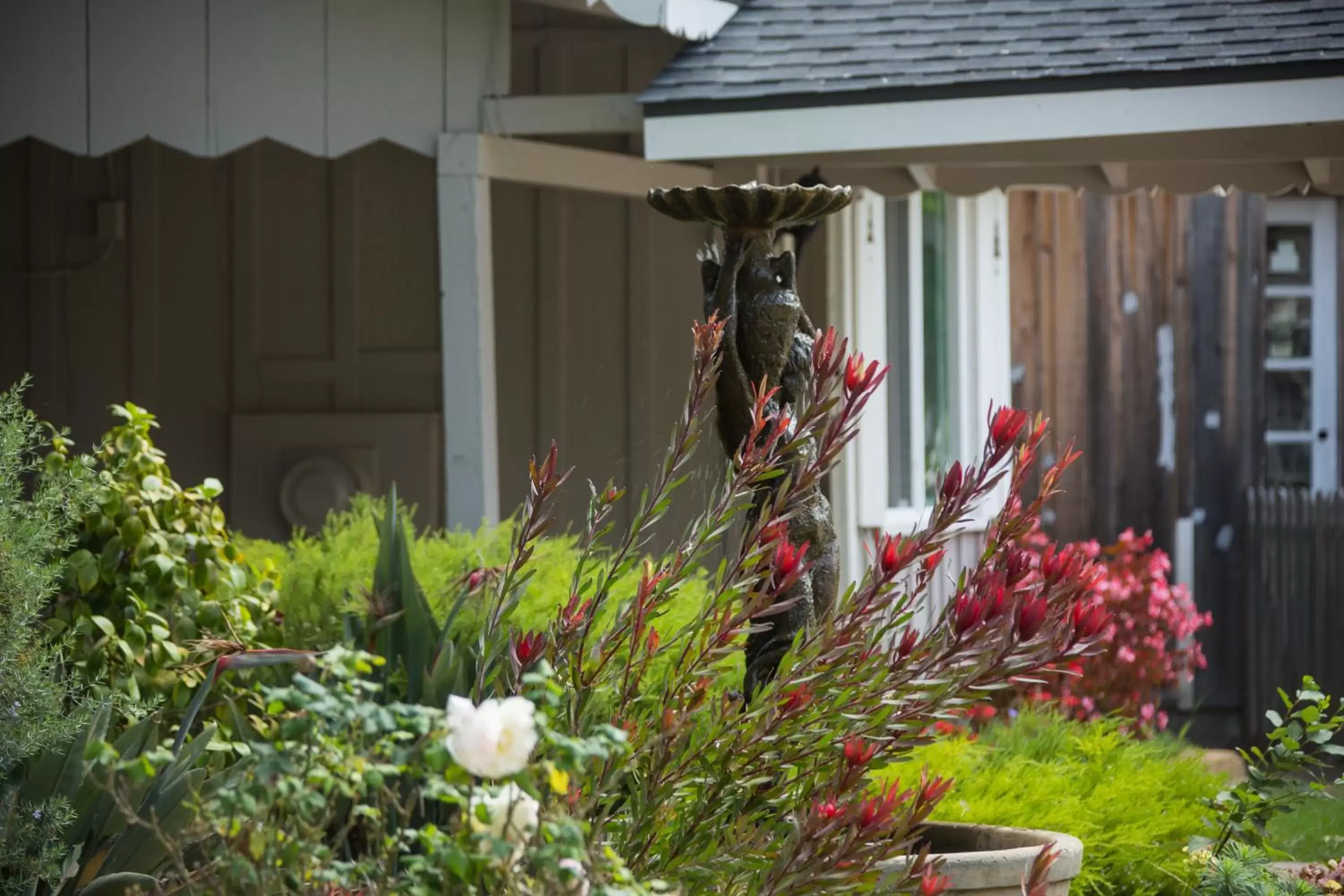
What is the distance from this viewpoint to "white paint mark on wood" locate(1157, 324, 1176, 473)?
31.8ft

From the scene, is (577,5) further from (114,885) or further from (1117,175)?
(114,885)

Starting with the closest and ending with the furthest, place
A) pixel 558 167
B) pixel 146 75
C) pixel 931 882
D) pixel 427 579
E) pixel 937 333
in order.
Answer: pixel 931 882
pixel 427 579
pixel 146 75
pixel 558 167
pixel 937 333

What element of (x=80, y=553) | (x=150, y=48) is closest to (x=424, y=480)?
(x=150, y=48)

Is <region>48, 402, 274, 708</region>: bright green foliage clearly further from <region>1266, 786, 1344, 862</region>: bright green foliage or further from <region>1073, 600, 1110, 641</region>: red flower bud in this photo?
<region>1266, 786, 1344, 862</region>: bright green foliage

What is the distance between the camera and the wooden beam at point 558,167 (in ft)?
17.7

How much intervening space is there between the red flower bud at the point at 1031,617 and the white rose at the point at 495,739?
0.90 metres

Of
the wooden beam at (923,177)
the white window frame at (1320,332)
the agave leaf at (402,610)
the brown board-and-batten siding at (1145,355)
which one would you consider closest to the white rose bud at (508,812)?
the agave leaf at (402,610)

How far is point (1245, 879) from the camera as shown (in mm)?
3352

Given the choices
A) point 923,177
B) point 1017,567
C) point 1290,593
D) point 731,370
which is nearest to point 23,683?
point 731,370

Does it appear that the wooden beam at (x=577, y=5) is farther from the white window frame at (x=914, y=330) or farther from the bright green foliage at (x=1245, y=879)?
the bright green foliage at (x=1245, y=879)

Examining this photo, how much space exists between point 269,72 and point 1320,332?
6636 millimetres

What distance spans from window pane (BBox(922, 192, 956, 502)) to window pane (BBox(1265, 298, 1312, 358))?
310 cm

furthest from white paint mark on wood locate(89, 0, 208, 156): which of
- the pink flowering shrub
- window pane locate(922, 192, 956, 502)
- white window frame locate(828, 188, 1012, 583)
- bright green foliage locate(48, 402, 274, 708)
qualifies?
the pink flowering shrub

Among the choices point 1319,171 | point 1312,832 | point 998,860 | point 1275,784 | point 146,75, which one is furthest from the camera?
point 1319,171
